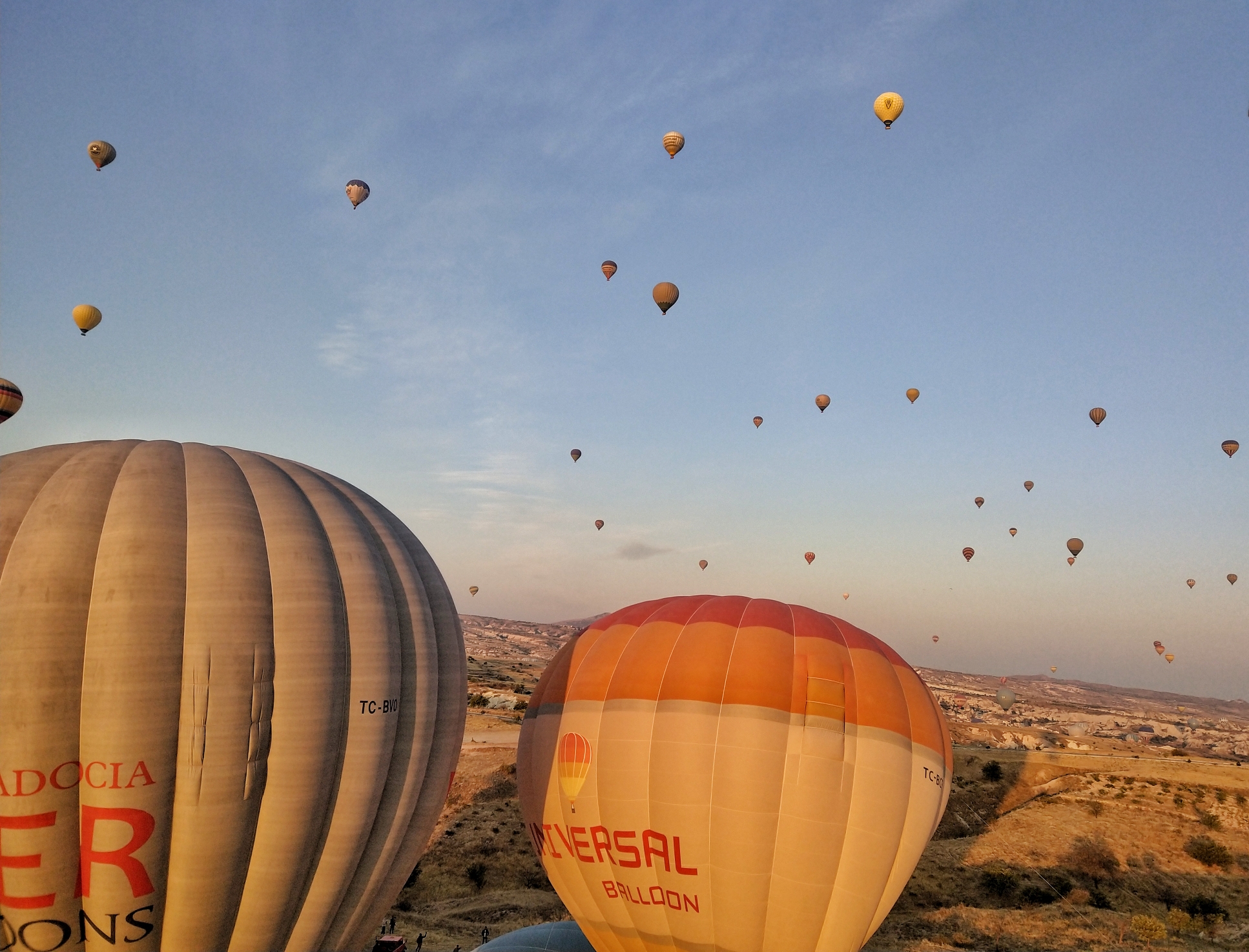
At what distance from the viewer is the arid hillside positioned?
65.3 ft

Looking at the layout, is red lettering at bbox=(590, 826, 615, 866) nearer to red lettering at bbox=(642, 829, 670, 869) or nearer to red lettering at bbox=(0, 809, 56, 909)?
red lettering at bbox=(642, 829, 670, 869)

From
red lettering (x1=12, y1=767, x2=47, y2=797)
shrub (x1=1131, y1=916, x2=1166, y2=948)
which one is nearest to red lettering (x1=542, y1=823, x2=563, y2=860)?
red lettering (x1=12, y1=767, x2=47, y2=797)

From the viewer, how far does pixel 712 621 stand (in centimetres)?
1220

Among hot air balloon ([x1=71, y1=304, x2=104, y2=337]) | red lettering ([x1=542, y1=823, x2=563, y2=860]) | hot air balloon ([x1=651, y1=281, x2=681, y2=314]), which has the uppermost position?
hot air balloon ([x1=651, y1=281, x2=681, y2=314])

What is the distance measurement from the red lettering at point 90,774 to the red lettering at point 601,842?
6.61m

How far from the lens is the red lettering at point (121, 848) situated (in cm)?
753

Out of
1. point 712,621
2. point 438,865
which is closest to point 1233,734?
point 438,865

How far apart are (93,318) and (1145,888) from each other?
119ft

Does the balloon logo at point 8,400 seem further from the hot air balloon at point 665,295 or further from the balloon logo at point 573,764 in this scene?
the hot air balloon at point 665,295

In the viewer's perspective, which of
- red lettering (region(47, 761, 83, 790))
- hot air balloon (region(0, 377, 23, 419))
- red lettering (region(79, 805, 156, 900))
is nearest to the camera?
red lettering (region(47, 761, 83, 790))

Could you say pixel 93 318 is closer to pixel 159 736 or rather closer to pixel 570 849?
Answer: pixel 159 736

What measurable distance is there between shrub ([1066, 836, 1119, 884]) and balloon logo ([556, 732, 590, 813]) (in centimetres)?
2233

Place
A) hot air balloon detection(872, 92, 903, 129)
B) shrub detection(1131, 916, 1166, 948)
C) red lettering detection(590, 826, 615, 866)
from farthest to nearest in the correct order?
hot air balloon detection(872, 92, 903, 129), shrub detection(1131, 916, 1166, 948), red lettering detection(590, 826, 615, 866)

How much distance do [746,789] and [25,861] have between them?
838 cm
